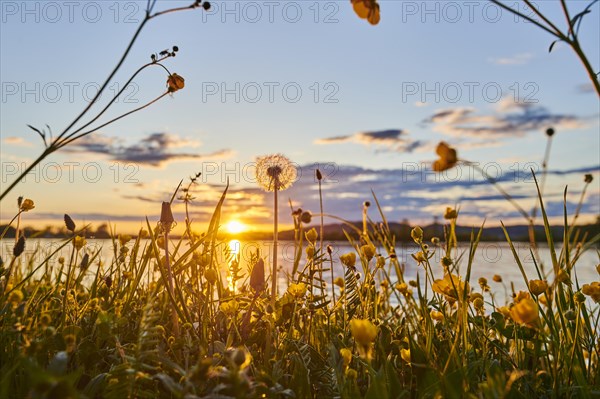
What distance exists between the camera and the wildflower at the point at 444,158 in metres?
1.28

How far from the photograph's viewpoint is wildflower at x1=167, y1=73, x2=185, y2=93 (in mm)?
2158

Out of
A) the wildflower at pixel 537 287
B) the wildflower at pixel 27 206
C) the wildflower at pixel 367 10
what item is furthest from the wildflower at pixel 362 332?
the wildflower at pixel 27 206

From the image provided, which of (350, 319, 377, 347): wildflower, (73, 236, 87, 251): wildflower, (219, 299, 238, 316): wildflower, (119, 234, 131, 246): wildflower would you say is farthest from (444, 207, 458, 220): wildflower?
(119, 234, 131, 246): wildflower

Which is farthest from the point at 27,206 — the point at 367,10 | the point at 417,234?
the point at 367,10

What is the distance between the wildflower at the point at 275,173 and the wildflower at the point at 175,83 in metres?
0.66

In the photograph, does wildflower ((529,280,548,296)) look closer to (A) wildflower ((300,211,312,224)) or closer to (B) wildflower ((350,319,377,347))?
(B) wildflower ((350,319,377,347))

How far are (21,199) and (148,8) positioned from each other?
1488 millimetres

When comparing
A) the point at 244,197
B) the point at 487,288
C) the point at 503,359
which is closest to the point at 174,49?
the point at 244,197

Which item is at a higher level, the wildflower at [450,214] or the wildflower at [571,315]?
the wildflower at [450,214]

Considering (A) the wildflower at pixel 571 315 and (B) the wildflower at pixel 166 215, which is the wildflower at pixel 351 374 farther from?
(A) the wildflower at pixel 571 315

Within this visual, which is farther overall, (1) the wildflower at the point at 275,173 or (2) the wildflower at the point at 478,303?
(1) the wildflower at the point at 275,173

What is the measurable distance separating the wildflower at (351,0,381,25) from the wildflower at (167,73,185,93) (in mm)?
911

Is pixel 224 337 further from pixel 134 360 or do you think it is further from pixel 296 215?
pixel 134 360

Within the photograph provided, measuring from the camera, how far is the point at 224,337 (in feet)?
7.68
